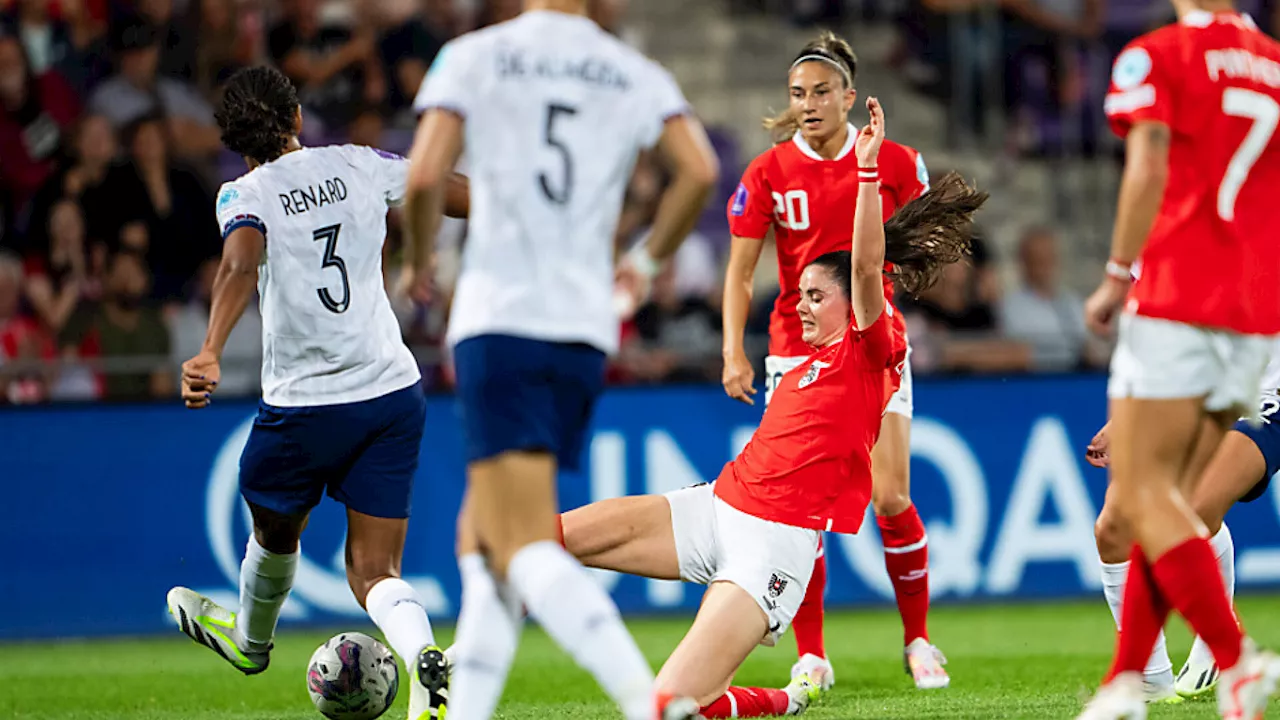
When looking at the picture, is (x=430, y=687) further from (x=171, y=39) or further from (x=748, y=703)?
(x=171, y=39)

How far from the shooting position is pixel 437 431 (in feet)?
35.8

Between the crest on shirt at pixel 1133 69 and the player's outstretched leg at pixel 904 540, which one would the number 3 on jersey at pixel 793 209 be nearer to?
the player's outstretched leg at pixel 904 540

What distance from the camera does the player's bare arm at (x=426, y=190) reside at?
439 cm

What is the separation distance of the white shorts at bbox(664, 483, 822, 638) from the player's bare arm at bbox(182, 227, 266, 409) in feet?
5.67

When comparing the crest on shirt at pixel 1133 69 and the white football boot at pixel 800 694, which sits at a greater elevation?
the crest on shirt at pixel 1133 69

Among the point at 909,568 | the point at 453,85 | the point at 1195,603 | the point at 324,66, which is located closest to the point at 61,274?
the point at 324,66

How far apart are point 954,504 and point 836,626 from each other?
4.32ft

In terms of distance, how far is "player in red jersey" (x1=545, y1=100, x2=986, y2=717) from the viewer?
5.59 meters

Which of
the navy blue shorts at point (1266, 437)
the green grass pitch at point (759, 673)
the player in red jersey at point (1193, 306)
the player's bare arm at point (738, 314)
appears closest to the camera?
the player in red jersey at point (1193, 306)

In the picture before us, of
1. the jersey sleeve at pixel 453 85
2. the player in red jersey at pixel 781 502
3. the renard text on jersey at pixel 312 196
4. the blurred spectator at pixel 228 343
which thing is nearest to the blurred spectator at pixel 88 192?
the blurred spectator at pixel 228 343

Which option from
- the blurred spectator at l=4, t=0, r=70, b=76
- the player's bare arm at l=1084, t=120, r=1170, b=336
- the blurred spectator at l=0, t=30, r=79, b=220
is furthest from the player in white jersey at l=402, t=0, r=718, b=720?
the blurred spectator at l=4, t=0, r=70, b=76

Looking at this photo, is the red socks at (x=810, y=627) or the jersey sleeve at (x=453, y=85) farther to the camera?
the red socks at (x=810, y=627)

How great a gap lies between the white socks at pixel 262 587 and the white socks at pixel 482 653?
2.08m

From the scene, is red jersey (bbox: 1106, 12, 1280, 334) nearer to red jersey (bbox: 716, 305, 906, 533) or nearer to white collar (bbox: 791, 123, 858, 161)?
red jersey (bbox: 716, 305, 906, 533)
